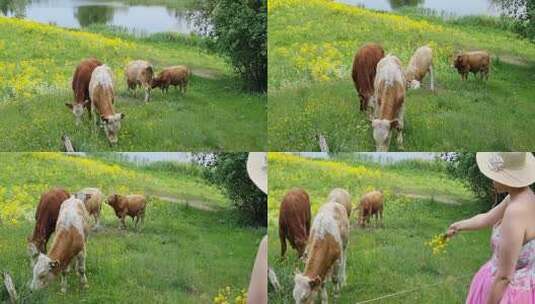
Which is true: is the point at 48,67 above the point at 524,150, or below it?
above

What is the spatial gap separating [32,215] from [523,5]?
2.69 m

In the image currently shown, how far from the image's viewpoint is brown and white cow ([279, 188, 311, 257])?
14.3 feet

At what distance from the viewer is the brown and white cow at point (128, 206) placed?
4.31 metres

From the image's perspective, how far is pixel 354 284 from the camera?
14.4 feet

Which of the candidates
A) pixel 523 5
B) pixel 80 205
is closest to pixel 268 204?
pixel 80 205

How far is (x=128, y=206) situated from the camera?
434 cm

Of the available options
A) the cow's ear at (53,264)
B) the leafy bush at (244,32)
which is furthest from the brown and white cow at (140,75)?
the cow's ear at (53,264)

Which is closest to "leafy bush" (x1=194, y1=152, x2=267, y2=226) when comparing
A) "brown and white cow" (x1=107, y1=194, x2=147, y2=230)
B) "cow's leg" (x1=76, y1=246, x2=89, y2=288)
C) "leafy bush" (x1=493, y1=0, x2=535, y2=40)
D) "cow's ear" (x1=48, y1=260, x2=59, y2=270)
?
"brown and white cow" (x1=107, y1=194, x2=147, y2=230)

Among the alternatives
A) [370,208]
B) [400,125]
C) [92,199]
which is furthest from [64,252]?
[400,125]

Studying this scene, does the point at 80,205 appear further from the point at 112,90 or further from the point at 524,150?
the point at 524,150

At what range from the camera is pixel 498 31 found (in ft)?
14.2

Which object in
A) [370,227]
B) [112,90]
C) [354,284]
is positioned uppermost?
[112,90]

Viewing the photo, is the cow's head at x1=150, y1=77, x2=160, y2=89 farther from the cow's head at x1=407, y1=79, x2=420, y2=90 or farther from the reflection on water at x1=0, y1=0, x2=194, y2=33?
the cow's head at x1=407, y1=79, x2=420, y2=90

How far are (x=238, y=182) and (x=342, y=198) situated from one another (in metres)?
0.55
